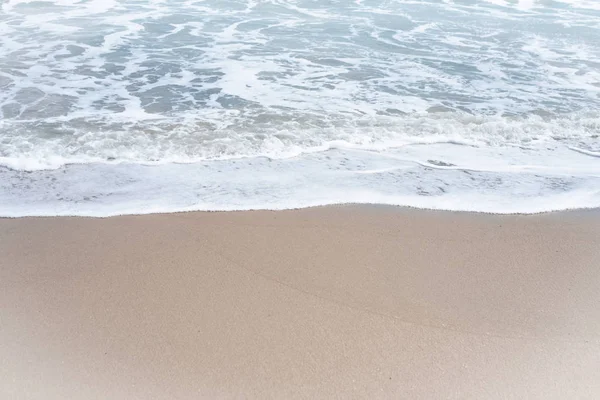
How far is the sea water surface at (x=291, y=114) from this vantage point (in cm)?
525

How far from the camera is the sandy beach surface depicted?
3.05m

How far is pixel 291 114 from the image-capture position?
7.15 meters

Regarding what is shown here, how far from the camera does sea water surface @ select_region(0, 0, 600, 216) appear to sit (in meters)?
5.25

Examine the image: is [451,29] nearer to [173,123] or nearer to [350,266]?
[173,123]

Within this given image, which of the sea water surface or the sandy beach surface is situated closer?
the sandy beach surface

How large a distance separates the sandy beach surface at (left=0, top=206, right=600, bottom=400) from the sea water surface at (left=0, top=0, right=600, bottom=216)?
44 cm

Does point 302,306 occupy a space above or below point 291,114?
below

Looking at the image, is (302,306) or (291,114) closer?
(302,306)

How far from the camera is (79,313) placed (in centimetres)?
353

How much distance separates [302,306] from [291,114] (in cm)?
400

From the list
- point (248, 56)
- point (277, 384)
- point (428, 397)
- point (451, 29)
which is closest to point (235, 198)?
point (277, 384)

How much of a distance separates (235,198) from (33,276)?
188 cm

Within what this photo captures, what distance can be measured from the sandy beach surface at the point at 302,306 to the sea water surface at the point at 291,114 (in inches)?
17.4

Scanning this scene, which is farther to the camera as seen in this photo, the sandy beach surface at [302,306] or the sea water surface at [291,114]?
the sea water surface at [291,114]
